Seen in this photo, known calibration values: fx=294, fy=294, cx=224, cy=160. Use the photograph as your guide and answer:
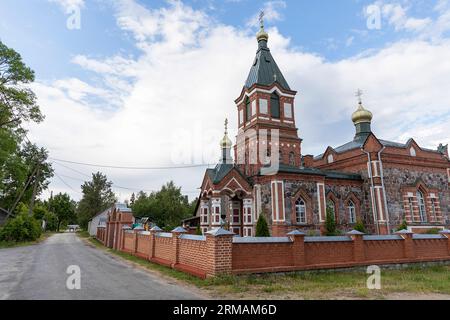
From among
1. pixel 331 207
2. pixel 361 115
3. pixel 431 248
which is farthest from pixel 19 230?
pixel 361 115

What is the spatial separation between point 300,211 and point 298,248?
10297 mm

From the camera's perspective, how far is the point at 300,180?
20266 mm

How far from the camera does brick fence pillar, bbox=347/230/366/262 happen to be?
11.2 m

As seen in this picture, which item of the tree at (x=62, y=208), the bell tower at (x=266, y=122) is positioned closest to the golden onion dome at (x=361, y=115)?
the bell tower at (x=266, y=122)

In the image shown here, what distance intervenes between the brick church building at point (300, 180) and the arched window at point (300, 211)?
0.22 ft

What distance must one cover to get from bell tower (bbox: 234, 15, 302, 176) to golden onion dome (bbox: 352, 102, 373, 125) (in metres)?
6.65

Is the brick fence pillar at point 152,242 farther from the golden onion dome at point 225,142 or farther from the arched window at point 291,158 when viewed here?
the golden onion dome at point 225,142

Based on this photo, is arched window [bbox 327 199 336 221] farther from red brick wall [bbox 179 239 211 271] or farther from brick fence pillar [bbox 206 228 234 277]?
brick fence pillar [bbox 206 228 234 277]

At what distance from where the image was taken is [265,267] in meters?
9.37

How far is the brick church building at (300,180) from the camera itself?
65.9ft

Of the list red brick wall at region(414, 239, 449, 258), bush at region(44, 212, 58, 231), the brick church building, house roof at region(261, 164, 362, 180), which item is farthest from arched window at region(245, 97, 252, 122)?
bush at region(44, 212, 58, 231)

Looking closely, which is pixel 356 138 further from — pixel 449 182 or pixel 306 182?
pixel 306 182

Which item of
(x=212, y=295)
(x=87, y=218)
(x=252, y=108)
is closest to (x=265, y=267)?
(x=212, y=295)
